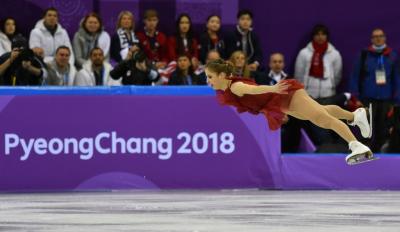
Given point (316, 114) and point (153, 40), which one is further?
point (153, 40)

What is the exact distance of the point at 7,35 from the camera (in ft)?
45.5

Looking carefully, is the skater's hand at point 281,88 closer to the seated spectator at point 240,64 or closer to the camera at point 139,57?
the seated spectator at point 240,64

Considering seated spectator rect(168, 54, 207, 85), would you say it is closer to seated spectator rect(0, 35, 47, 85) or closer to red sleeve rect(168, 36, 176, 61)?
red sleeve rect(168, 36, 176, 61)

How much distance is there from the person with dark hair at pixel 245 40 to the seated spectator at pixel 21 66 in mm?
2853

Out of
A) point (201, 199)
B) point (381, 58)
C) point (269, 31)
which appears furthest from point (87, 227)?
point (269, 31)

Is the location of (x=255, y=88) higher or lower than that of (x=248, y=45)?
lower

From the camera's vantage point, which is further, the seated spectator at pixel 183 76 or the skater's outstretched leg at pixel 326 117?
the seated spectator at pixel 183 76

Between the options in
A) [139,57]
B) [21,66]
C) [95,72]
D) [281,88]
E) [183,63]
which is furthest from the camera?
[95,72]

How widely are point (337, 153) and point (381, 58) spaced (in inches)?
97.2

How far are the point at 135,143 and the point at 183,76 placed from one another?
1732 millimetres

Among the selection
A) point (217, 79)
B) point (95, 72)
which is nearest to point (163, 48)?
point (95, 72)

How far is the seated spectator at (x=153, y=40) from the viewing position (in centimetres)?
1440

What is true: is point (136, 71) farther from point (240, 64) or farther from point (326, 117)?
point (326, 117)

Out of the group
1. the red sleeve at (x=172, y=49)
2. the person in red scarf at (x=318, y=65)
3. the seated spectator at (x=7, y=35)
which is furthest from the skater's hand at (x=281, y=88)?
the person in red scarf at (x=318, y=65)
